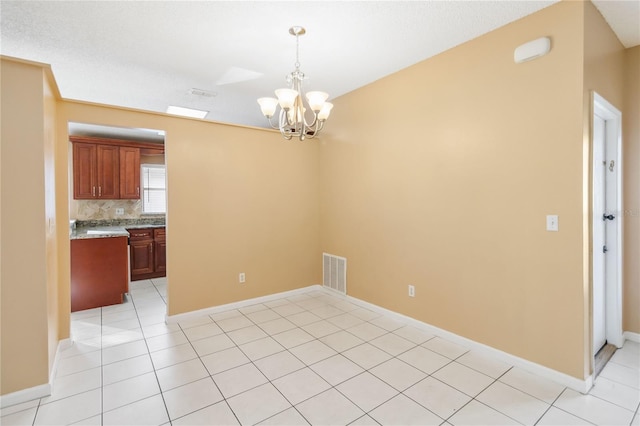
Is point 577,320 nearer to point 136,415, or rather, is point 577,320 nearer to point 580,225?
point 580,225

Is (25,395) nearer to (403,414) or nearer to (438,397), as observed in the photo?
(403,414)

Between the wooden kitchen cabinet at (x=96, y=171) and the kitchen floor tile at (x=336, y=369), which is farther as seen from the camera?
the wooden kitchen cabinet at (x=96, y=171)

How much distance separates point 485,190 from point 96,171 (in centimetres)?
619

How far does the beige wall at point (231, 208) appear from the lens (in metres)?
3.57

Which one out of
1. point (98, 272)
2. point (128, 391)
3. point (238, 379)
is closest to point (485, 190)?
point (238, 379)

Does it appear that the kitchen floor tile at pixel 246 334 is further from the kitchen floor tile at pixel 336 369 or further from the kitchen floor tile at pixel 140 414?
the kitchen floor tile at pixel 140 414

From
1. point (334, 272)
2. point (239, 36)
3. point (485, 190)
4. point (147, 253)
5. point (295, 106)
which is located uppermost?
point (239, 36)

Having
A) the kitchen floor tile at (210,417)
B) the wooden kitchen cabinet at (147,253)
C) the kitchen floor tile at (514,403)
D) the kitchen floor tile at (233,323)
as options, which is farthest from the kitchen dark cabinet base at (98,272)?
the kitchen floor tile at (514,403)

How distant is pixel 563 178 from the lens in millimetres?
2281

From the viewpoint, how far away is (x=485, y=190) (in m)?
2.74

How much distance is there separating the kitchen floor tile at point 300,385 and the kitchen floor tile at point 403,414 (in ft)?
1.49

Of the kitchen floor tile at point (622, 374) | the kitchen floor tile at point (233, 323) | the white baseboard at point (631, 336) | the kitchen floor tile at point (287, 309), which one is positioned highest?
the white baseboard at point (631, 336)

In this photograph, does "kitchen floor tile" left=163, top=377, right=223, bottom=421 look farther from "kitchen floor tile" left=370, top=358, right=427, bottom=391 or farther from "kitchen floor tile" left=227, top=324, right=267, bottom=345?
"kitchen floor tile" left=370, top=358, right=427, bottom=391

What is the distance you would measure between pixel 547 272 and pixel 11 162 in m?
4.01
